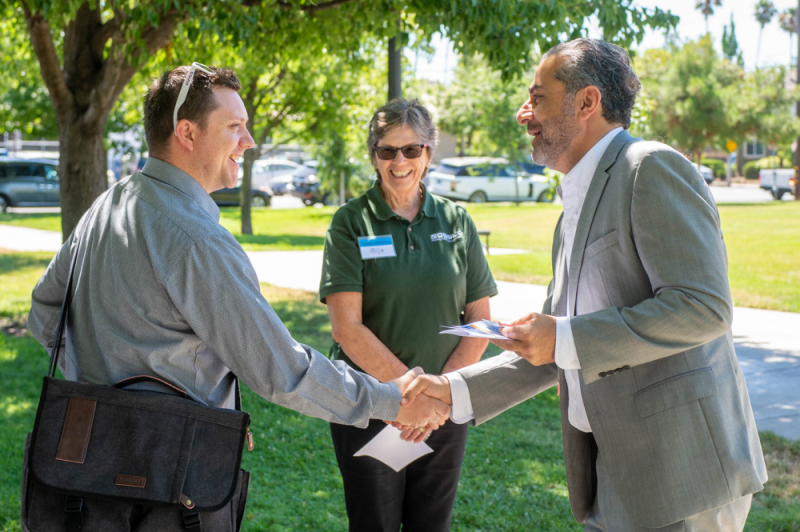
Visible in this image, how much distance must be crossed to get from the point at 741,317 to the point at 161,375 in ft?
29.9

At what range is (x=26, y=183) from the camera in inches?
1154

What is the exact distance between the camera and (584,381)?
7.66 feet

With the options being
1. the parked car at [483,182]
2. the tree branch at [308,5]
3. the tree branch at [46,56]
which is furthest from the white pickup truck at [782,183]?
the tree branch at [46,56]

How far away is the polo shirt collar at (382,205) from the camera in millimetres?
3445

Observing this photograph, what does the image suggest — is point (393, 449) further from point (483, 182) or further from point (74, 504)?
point (483, 182)

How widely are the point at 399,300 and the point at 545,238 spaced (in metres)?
16.3

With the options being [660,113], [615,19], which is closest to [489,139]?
[660,113]

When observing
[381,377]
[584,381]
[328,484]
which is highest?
[584,381]

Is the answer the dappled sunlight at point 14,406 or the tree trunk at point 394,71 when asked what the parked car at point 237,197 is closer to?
the tree trunk at point 394,71

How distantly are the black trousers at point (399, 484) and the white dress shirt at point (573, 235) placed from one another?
0.93m

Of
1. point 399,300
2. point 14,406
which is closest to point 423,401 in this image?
point 399,300

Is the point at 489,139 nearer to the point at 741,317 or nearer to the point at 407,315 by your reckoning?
the point at 741,317

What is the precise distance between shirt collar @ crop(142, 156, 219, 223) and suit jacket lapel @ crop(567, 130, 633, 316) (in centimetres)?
106

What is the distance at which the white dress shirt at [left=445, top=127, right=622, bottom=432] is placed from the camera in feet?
7.57
